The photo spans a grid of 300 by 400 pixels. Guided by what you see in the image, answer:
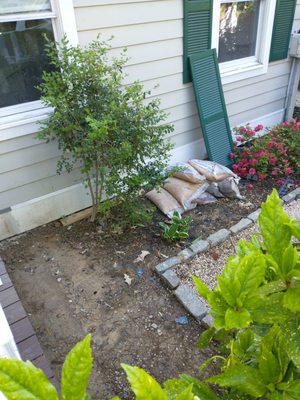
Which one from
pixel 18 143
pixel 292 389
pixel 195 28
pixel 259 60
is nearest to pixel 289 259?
pixel 292 389

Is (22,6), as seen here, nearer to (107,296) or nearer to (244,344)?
(107,296)

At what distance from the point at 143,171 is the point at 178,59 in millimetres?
1384

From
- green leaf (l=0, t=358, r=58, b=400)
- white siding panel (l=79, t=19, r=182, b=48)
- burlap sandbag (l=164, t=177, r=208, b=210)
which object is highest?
white siding panel (l=79, t=19, r=182, b=48)

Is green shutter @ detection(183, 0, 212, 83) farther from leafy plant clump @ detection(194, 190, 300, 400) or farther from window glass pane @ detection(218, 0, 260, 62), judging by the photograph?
leafy plant clump @ detection(194, 190, 300, 400)

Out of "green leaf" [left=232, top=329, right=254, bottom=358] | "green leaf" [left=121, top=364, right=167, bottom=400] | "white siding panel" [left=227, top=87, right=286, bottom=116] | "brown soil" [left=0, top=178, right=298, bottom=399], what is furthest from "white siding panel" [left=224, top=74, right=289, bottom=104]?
"green leaf" [left=121, top=364, right=167, bottom=400]

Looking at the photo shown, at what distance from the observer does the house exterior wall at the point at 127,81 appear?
278cm

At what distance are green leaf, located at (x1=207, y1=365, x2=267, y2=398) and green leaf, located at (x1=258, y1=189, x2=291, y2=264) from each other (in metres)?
0.30

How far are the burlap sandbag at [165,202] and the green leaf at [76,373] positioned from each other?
2.74 meters

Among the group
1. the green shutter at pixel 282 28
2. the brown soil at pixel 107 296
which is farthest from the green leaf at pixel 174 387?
the green shutter at pixel 282 28

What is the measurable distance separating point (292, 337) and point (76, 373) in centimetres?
48

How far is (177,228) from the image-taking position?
2982 mm

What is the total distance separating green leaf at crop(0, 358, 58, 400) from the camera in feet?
1.72

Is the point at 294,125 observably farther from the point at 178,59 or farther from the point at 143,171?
the point at 143,171

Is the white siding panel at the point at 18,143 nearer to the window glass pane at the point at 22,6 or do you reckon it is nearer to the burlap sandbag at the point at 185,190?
the window glass pane at the point at 22,6
